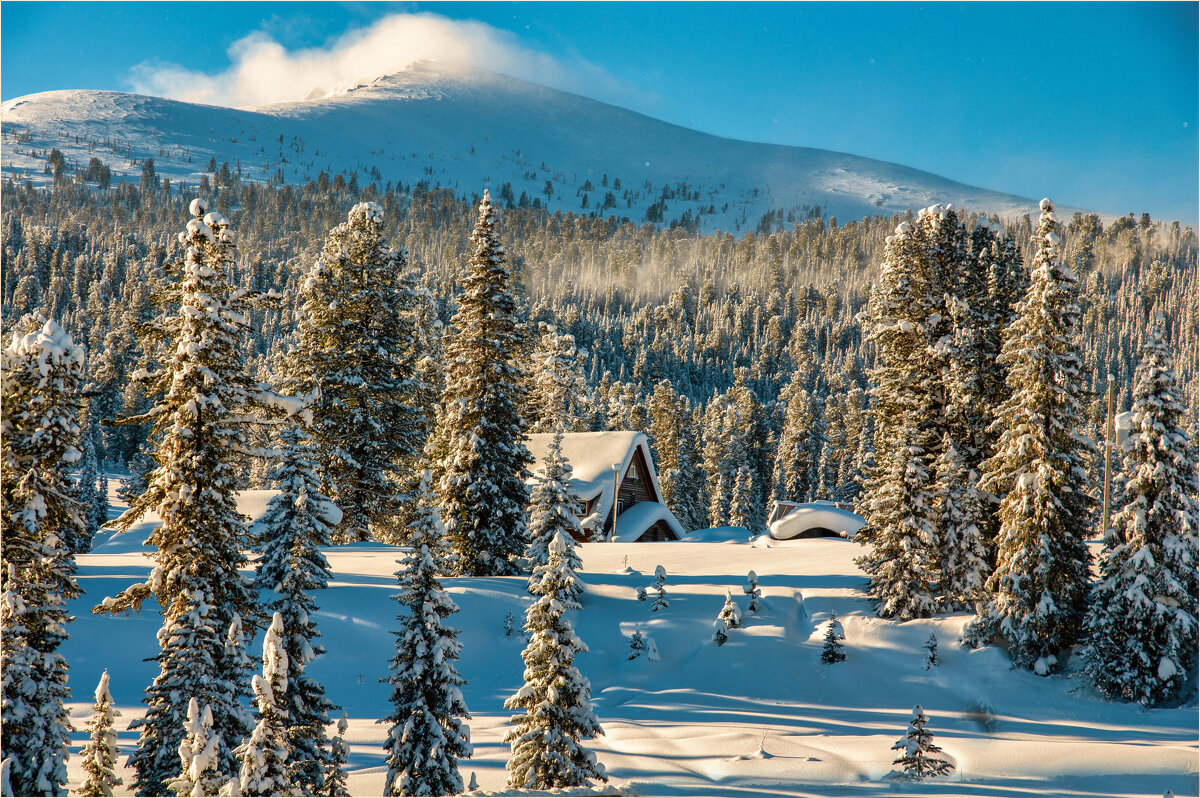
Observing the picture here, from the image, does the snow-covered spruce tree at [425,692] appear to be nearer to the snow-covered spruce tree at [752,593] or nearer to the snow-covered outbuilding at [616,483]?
the snow-covered spruce tree at [752,593]

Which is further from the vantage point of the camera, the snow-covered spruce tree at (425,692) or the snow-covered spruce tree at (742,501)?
the snow-covered spruce tree at (742,501)

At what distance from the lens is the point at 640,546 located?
33531 millimetres

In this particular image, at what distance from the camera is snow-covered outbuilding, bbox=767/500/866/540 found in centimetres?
4178

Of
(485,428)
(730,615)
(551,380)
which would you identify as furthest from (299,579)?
(551,380)

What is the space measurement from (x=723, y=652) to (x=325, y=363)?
20.6m

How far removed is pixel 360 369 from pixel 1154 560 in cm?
2799

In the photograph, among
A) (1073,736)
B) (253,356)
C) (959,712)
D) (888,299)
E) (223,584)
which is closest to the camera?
(223,584)

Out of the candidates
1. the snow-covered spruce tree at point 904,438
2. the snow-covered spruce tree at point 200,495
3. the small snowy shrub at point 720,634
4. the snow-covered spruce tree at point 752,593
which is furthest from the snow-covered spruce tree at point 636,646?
the snow-covered spruce tree at point 200,495

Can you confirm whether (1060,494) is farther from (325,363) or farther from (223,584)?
(325,363)

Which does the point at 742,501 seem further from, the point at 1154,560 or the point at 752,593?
the point at 1154,560

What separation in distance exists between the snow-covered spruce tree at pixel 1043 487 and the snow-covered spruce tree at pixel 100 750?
20.0m

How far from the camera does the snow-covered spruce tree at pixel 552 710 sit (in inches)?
488

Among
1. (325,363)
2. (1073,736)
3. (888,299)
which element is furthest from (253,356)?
(1073,736)

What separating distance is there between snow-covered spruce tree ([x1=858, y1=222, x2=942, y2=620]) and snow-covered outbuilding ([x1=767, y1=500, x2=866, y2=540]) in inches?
580
